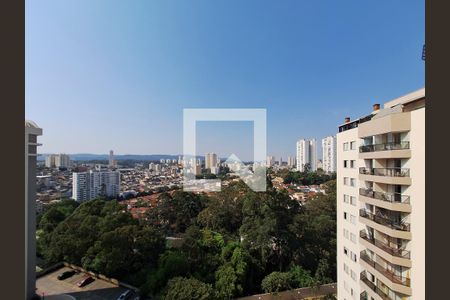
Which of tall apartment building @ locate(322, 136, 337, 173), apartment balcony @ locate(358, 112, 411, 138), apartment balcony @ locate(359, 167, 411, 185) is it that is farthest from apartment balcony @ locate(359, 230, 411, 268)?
tall apartment building @ locate(322, 136, 337, 173)

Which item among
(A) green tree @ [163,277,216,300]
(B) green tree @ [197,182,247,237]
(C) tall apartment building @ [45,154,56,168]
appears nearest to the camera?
(A) green tree @ [163,277,216,300]

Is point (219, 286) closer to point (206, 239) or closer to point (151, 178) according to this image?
point (206, 239)

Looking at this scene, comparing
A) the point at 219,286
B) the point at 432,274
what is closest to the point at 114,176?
the point at 219,286

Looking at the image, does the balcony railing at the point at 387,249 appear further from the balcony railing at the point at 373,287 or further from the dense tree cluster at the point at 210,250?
the dense tree cluster at the point at 210,250

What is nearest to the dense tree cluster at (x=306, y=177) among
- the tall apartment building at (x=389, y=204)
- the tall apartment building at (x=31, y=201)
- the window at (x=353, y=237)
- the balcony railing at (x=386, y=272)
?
the window at (x=353, y=237)

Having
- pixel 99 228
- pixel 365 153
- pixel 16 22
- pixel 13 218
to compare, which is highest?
pixel 16 22

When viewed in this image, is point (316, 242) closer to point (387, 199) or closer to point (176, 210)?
point (387, 199)

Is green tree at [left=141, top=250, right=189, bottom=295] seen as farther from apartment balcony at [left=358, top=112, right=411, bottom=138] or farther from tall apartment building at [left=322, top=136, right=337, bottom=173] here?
tall apartment building at [left=322, top=136, right=337, bottom=173]
